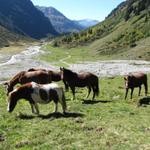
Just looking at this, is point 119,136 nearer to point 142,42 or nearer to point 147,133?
point 147,133

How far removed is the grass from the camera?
66.8ft

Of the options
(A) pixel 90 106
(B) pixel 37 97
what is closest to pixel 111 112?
(A) pixel 90 106

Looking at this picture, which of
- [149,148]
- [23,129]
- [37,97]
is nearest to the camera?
[149,148]

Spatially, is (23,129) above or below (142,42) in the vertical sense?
below

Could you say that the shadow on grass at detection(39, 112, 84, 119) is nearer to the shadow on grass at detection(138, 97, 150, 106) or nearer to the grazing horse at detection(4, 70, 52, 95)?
the shadow on grass at detection(138, 97, 150, 106)

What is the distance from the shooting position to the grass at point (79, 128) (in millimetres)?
20375

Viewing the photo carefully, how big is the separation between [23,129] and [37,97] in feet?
13.1

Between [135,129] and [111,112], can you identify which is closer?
[135,129]

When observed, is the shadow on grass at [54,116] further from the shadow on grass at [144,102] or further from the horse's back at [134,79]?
the horse's back at [134,79]

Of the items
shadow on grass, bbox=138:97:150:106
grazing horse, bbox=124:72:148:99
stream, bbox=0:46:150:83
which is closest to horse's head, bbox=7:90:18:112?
shadow on grass, bbox=138:97:150:106

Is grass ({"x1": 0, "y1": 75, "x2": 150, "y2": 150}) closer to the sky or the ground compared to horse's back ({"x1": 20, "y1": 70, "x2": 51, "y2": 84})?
closer to the ground

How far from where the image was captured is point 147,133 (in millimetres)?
22156

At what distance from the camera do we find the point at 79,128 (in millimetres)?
23297

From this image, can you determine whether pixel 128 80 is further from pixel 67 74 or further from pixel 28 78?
pixel 28 78
